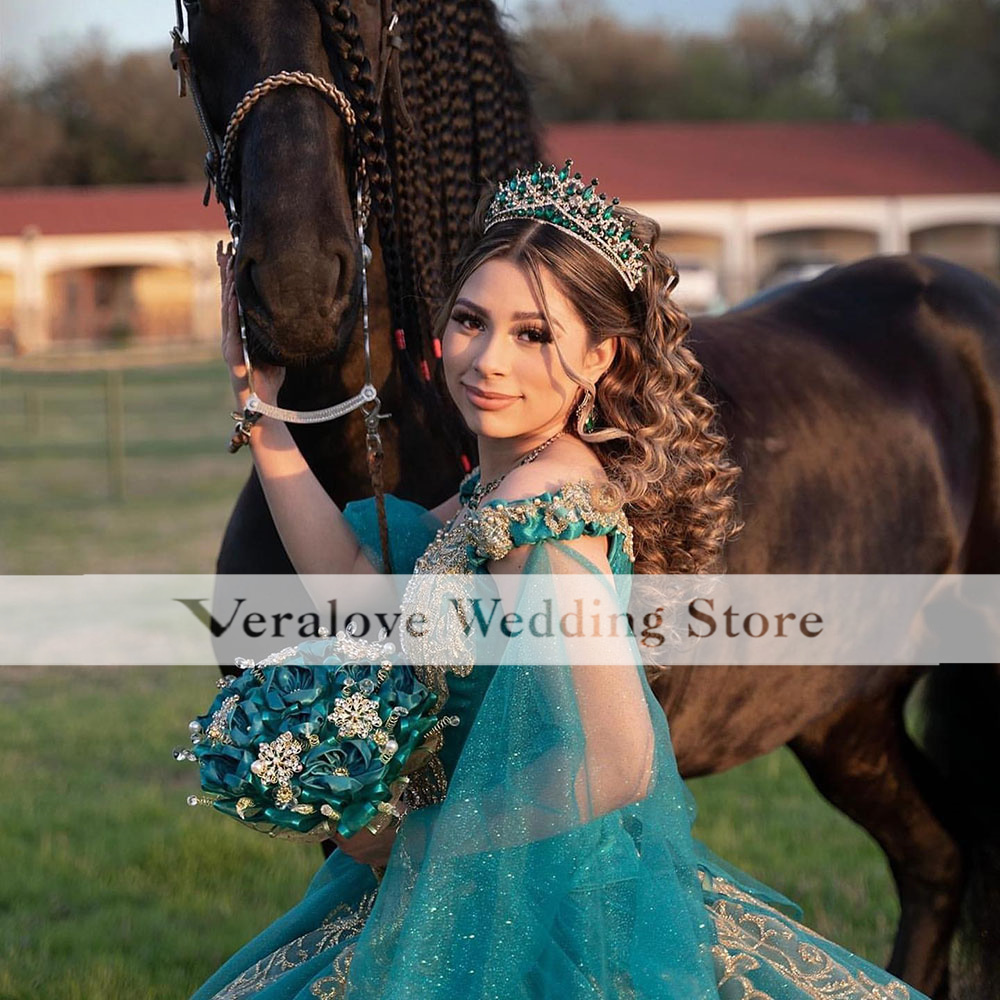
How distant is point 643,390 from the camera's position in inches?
77.5

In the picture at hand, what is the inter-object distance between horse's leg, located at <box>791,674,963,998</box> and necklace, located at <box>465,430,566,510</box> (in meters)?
1.51

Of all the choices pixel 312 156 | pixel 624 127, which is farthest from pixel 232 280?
pixel 624 127

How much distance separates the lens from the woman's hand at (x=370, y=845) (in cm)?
187

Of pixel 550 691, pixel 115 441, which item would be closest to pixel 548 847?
pixel 550 691

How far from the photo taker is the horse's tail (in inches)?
121

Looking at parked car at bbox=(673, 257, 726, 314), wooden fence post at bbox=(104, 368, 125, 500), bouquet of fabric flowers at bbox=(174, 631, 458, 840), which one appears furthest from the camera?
parked car at bbox=(673, 257, 726, 314)

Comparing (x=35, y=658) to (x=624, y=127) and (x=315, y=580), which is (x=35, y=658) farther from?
(x=624, y=127)

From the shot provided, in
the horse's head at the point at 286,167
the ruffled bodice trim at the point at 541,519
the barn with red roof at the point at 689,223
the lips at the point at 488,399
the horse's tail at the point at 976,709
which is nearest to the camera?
the ruffled bodice trim at the point at 541,519

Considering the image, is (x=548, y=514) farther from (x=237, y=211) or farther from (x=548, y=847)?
(x=237, y=211)

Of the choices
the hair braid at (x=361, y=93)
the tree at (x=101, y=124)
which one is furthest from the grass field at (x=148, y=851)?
the tree at (x=101, y=124)

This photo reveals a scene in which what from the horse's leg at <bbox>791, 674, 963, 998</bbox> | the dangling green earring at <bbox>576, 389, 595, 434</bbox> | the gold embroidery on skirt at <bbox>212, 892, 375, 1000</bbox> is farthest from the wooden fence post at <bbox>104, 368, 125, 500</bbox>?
the dangling green earring at <bbox>576, 389, 595, 434</bbox>

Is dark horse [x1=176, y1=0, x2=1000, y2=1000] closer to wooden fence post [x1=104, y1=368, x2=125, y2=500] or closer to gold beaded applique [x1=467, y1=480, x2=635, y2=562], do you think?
gold beaded applique [x1=467, y1=480, x2=635, y2=562]

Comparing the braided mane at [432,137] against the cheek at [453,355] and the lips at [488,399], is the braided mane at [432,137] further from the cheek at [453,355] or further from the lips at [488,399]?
the lips at [488,399]

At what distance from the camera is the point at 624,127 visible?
38344 mm
